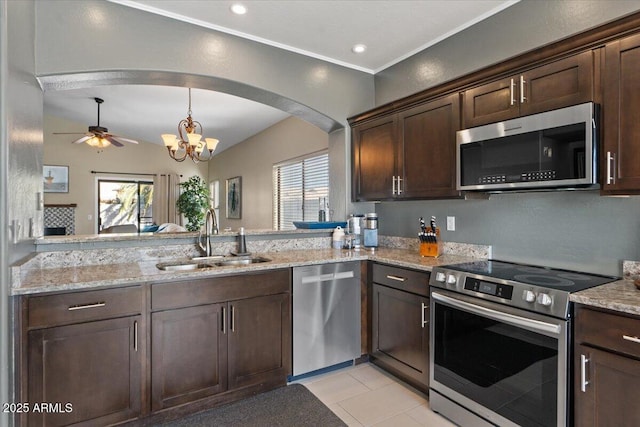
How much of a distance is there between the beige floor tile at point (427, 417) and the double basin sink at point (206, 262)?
144 cm

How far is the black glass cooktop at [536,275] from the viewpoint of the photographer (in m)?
1.79

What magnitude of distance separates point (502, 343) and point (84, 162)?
28.2ft

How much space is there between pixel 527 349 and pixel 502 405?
0.36 metres

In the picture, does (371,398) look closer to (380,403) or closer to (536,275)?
(380,403)

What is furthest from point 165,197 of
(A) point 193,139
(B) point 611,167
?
(B) point 611,167

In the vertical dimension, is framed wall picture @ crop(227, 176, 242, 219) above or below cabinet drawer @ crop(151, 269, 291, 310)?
above

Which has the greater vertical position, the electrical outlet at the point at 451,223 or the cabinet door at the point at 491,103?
the cabinet door at the point at 491,103

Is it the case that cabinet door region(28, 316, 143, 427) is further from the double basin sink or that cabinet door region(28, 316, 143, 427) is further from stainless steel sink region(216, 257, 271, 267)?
stainless steel sink region(216, 257, 271, 267)

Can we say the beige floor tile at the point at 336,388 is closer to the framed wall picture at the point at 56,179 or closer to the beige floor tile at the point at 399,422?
the beige floor tile at the point at 399,422

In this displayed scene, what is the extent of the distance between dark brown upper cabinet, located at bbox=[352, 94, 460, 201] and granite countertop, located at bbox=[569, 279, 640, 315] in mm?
1090

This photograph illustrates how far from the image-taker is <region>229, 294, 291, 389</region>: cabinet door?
232 centimetres

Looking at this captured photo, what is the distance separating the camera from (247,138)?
7203 mm

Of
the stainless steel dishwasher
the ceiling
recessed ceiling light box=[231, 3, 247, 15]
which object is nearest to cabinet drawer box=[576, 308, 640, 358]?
the stainless steel dishwasher

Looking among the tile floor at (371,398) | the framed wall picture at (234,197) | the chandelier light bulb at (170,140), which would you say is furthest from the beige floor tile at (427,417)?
the framed wall picture at (234,197)
